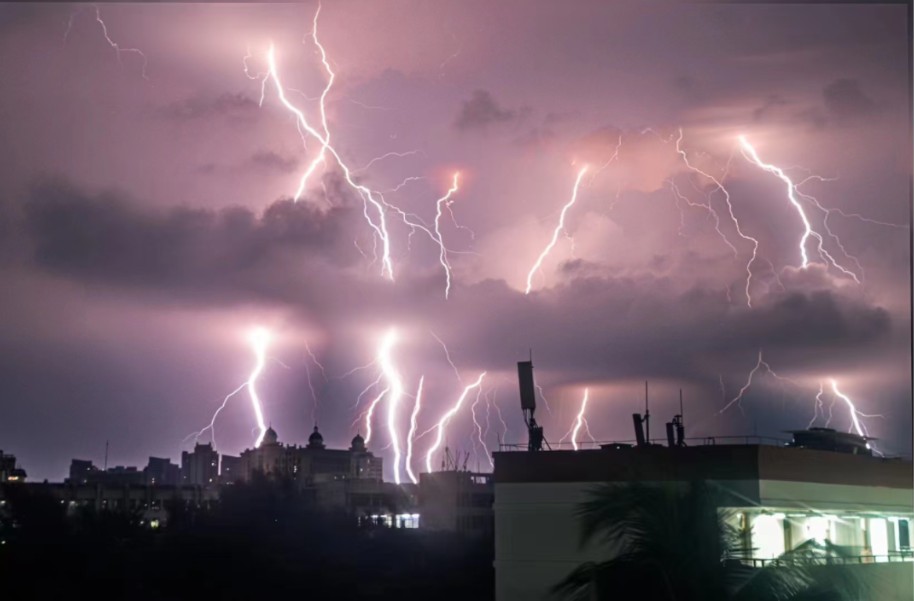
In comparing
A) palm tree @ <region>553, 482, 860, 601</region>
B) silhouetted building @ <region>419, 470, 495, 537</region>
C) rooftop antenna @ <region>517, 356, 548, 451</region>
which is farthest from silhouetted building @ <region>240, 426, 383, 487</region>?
palm tree @ <region>553, 482, 860, 601</region>

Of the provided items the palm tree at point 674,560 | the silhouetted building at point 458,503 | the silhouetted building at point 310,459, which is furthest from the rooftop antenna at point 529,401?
the silhouetted building at point 310,459

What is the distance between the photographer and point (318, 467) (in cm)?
7881

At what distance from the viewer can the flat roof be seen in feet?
57.7

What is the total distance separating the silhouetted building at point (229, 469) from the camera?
86750 millimetres

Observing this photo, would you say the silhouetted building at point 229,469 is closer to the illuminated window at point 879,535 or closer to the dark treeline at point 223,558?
the dark treeline at point 223,558

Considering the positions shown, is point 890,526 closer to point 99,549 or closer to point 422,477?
point 99,549

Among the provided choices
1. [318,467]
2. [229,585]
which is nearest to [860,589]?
[229,585]

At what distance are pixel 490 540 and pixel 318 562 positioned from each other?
7416 millimetres

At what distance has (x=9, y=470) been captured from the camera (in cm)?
6072

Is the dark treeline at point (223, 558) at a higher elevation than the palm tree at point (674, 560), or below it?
below

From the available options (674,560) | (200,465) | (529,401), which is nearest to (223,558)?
(529,401)

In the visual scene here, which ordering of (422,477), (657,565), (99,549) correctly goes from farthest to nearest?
(422,477) → (99,549) → (657,565)

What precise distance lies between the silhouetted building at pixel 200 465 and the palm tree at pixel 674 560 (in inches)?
3468

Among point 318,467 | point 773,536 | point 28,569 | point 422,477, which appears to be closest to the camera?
point 773,536
